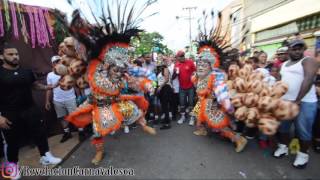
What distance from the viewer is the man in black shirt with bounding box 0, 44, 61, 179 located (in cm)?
309

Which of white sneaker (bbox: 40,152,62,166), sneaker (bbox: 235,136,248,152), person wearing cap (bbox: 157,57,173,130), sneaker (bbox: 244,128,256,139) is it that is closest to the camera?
white sneaker (bbox: 40,152,62,166)

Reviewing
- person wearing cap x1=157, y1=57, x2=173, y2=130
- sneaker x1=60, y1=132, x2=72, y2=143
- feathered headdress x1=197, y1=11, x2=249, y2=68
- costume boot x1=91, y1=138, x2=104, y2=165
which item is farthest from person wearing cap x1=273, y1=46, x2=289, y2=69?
sneaker x1=60, y1=132, x2=72, y2=143

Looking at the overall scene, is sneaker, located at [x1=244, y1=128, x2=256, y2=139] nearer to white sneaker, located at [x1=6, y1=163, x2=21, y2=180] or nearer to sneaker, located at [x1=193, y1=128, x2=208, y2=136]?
sneaker, located at [x1=193, y1=128, x2=208, y2=136]

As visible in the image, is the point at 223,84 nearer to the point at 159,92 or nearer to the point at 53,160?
the point at 159,92

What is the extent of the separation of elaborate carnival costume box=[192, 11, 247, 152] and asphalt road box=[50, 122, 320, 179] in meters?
0.33

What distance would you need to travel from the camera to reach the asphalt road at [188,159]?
10.7ft

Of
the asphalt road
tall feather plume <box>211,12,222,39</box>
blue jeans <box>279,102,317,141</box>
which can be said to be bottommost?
the asphalt road

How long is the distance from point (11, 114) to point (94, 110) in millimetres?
1118

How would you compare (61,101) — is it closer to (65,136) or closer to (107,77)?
(65,136)

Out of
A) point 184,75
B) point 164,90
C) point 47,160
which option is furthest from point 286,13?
point 47,160

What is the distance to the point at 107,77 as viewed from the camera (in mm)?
3549

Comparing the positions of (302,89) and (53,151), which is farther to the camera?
(53,151)

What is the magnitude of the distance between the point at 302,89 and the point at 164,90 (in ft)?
9.88

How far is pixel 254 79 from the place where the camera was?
3.07 metres
